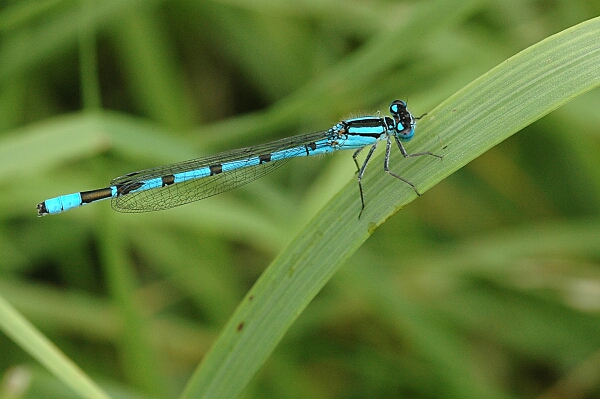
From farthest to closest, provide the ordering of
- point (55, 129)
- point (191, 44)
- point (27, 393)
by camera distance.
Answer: point (191, 44) < point (55, 129) < point (27, 393)

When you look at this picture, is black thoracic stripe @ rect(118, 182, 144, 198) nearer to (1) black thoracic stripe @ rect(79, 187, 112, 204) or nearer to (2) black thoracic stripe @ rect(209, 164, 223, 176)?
(1) black thoracic stripe @ rect(79, 187, 112, 204)

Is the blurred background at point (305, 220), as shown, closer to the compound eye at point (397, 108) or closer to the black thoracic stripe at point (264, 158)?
the black thoracic stripe at point (264, 158)

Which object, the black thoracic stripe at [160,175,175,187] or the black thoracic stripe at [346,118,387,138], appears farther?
the black thoracic stripe at [160,175,175,187]

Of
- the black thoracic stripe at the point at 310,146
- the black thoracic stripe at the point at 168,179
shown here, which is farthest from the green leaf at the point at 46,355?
the black thoracic stripe at the point at 310,146

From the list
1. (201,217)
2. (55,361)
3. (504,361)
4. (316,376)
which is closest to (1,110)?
(201,217)

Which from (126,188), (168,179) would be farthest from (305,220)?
(126,188)

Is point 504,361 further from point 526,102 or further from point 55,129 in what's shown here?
point 55,129

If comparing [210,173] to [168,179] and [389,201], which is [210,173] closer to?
[168,179]

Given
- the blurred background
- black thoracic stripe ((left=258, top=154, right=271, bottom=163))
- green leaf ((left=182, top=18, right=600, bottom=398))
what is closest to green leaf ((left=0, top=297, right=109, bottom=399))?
green leaf ((left=182, top=18, right=600, bottom=398))
